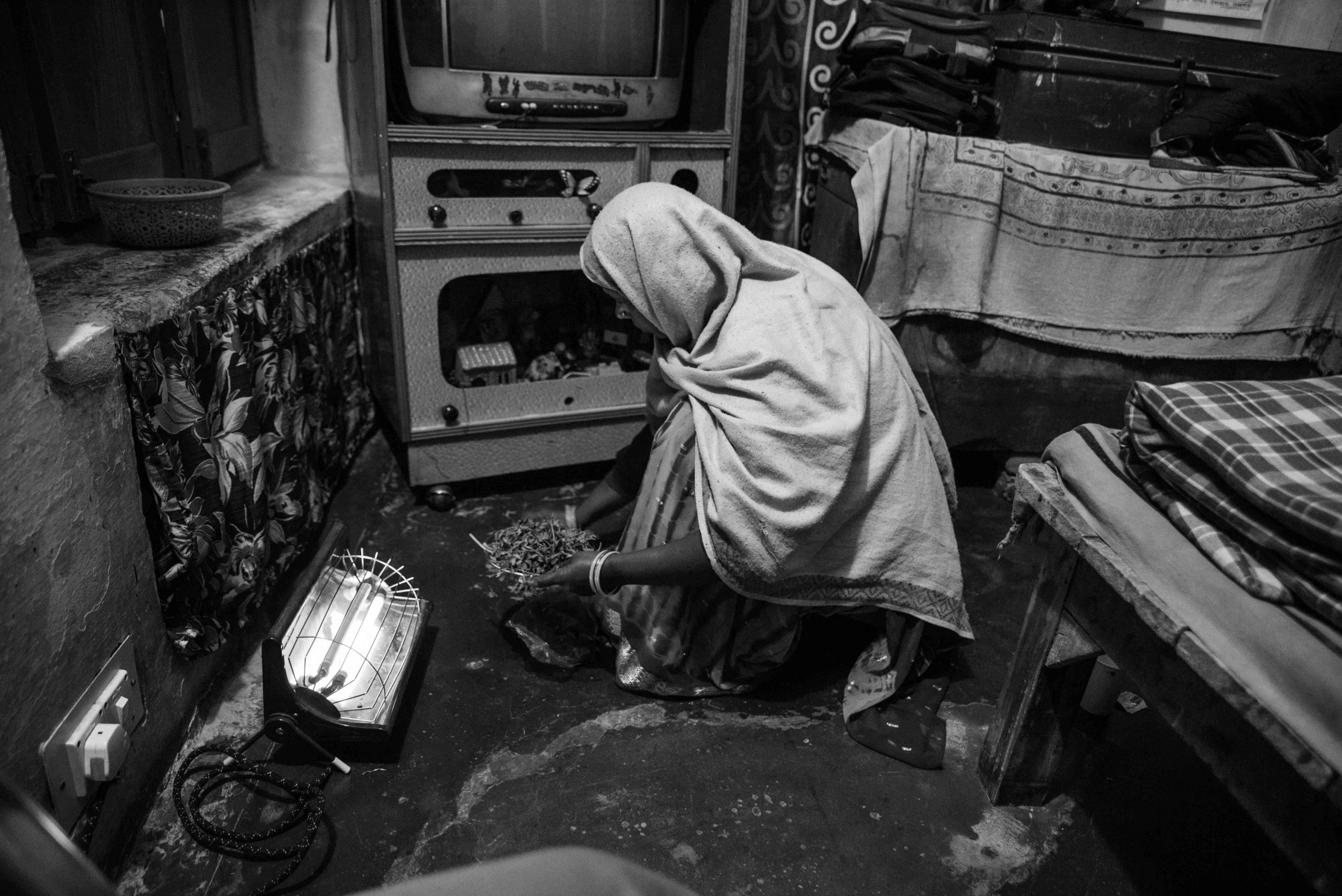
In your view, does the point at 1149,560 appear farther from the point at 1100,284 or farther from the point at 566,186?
the point at 566,186

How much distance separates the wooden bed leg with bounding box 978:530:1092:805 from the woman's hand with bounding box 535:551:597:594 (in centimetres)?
79

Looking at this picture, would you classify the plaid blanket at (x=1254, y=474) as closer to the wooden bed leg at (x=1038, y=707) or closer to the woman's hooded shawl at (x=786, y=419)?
the wooden bed leg at (x=1038, y=707)

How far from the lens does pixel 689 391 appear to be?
1.69m

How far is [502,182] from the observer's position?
221cm

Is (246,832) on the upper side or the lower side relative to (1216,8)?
lower

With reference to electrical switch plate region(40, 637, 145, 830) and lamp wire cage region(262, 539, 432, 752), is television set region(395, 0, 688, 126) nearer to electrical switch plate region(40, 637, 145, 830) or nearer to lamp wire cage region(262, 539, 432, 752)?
lamp wire cage region(262, 539, 432, 752)

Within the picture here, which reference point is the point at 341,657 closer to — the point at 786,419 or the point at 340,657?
the point at 340,657

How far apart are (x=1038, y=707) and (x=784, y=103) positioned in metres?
2.10

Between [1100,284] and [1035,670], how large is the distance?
4.65ft

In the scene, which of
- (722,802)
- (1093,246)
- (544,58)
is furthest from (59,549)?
(1093,246)

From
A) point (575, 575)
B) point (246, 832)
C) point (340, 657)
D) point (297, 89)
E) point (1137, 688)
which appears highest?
point (297, 89)

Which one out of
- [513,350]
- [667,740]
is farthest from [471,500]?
[667,740]

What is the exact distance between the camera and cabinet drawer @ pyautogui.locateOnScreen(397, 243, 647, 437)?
216 cm

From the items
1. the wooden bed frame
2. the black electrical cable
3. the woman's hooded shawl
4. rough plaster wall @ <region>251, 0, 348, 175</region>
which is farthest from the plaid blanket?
rough plaster wall @ <region>251, 0, 348, 175</region>
